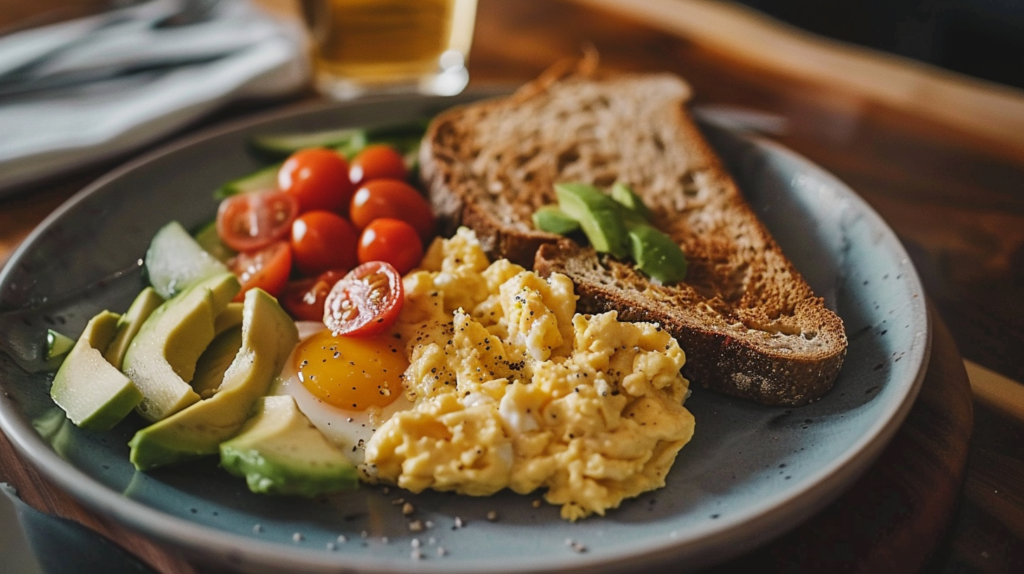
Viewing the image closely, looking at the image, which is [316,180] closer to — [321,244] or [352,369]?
[321,244]

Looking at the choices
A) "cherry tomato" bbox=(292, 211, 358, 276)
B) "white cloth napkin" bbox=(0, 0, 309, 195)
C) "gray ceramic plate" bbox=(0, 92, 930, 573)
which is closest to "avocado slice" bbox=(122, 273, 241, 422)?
"gray ceramic plate" bbox=(0, 92, 930, 573)

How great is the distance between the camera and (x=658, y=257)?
235 centimetres

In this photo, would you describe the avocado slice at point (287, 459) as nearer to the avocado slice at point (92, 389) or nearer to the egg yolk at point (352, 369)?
the egg yolk at point (352, 369)

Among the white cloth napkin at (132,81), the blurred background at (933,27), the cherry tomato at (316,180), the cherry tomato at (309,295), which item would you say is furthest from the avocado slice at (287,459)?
the blurred background at (933,27)

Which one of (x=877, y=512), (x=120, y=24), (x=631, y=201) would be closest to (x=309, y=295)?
(x=631, y=201)

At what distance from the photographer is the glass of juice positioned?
3.70 m

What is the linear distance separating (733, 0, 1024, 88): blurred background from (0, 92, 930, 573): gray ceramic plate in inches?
129

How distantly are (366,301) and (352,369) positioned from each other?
0.75 feet

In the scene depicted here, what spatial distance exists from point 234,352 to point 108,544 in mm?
585

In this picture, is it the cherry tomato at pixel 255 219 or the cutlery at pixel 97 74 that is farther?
the cutlery at pixel 97 74

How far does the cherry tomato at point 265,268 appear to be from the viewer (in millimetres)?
2480

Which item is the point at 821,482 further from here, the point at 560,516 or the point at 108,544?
the point at 108,544

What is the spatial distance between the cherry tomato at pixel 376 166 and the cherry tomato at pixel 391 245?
1.23 ft

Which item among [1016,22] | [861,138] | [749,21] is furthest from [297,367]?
[1016,22]
